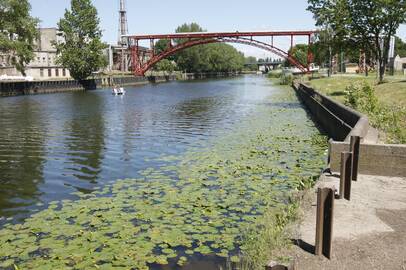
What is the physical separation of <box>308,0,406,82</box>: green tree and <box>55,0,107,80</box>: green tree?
51.3m

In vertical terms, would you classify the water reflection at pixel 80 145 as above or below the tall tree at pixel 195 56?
below

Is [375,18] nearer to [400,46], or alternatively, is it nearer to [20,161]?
[400,46]

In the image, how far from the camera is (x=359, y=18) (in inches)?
1359

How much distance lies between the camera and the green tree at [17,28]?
52.3 m

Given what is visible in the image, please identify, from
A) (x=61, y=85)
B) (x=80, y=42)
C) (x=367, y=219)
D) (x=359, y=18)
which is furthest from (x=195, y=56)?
(x=367, y=219)

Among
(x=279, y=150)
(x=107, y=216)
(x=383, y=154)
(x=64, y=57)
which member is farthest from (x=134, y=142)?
(x=64, y=57)

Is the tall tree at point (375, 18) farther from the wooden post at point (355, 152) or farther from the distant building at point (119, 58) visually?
the distant building at point (119, 58)

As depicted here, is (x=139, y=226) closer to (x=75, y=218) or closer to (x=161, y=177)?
(x=75, y=218)

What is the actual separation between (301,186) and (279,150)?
21.6 feet

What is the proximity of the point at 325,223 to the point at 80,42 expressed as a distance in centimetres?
7865

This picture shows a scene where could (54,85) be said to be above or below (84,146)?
above

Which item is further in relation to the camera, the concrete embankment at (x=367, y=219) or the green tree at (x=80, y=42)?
the green tree at (x=80, y=42)

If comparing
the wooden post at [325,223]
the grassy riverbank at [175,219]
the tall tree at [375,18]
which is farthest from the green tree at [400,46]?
the wooden post at [325,223]

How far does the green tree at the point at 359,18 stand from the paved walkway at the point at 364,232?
2639cm
